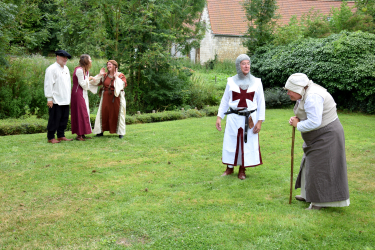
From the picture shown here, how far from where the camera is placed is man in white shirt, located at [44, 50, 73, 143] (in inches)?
342

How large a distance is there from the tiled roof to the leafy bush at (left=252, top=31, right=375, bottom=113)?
15.6 m

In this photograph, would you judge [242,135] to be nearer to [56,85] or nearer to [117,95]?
[117,95]

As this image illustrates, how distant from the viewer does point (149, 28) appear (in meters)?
14.7

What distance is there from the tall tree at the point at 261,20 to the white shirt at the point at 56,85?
14.7m

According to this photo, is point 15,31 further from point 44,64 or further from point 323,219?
point 323,219

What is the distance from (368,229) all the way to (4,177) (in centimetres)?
602

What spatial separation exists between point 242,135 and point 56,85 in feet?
17.3

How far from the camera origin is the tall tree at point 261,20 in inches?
806

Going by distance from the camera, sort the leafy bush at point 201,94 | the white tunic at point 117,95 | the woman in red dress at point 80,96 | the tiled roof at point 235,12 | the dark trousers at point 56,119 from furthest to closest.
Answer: the tiled roof at point 235,12 < the leafy bush at point 201,94 < the white tunic at point 117,95 < the woman in red dress at point 80,96 < the dark trousers at point 56,119

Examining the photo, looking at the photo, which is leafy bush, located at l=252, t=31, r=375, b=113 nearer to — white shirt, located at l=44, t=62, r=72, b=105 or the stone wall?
white shirt, located at l=44, t=62, r=72, b=105

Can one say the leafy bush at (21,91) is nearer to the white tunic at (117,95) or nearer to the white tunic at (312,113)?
the white tunic at (117,95)

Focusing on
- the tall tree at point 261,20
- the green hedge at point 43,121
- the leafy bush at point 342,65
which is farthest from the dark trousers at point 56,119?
the tall tree at point 261,20

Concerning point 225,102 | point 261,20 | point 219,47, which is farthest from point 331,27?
point 225,102

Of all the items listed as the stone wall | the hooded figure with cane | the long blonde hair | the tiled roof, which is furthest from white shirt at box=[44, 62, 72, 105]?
the tiled roof
